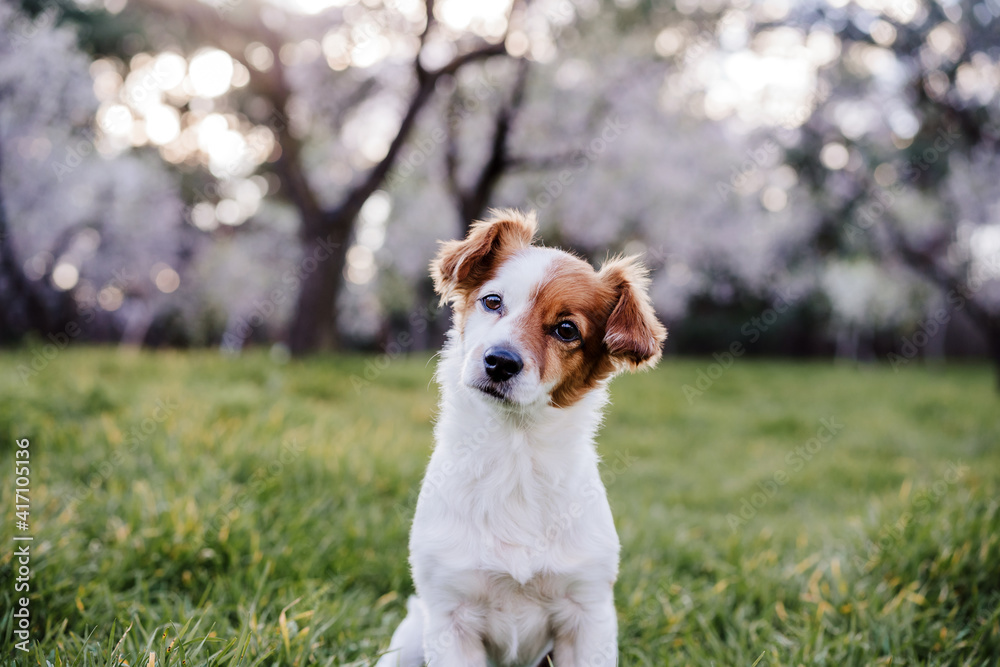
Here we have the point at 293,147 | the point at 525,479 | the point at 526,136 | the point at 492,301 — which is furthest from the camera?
the point at 526,136

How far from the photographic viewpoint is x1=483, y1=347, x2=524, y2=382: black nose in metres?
2.24

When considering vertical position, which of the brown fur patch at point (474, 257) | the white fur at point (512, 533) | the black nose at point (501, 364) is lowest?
the white fur at point (512, 533)

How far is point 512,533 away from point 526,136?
11.4 m

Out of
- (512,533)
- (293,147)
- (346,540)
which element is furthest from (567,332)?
(293,147)

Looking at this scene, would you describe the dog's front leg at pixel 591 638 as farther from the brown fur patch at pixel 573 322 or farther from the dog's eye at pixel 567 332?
the dog's eye at pixel 567 332

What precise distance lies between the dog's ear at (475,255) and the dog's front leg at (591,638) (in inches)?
53.2

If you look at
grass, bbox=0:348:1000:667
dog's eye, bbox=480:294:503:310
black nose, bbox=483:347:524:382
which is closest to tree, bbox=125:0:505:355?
grass, bbox=0:348:1000:667

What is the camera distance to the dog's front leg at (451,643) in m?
2.26

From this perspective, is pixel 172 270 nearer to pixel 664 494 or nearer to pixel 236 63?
pixel 236 63

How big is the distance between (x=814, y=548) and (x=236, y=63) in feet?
32.0

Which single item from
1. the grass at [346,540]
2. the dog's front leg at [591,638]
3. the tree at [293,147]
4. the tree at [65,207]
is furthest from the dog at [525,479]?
the tree at [65,207]

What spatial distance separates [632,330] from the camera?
7.92 feet

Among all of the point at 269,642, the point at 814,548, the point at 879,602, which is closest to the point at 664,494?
the point at 814,548

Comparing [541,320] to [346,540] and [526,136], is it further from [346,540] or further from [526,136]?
[526,136]
